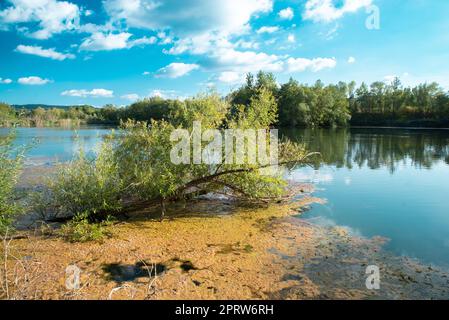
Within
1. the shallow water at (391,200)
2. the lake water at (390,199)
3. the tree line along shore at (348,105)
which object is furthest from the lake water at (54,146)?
the tree line along shore at (348,105)

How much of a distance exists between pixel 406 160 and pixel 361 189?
13568 mm

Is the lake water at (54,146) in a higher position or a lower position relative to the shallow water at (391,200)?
higher

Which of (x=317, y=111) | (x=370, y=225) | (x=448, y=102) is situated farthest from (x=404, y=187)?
(x=448, y=102)

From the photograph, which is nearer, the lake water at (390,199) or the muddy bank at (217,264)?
the muddy bank at (217,264)

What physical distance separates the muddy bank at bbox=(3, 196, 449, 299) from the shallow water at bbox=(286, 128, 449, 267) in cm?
119

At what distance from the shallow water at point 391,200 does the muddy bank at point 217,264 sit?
119cm

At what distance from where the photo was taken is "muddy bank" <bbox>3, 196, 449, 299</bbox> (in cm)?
698

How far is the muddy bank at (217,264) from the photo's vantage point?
6980 mm

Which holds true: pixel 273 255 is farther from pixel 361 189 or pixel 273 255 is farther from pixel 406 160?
pixel 406 160

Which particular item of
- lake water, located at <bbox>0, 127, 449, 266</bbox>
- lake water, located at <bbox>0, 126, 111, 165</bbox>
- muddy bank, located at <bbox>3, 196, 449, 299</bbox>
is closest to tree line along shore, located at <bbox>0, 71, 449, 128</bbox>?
lake water, located at <bbox>0, 126, 111, 165</bbox>

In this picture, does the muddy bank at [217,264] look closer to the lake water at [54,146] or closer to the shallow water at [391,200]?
the shallow water at [391,200]

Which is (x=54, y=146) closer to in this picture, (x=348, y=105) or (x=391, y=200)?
(x=391, y=200)

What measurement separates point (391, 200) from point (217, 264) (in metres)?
11.2

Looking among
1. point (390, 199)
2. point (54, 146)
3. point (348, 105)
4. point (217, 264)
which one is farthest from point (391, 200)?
point (348, 105)
